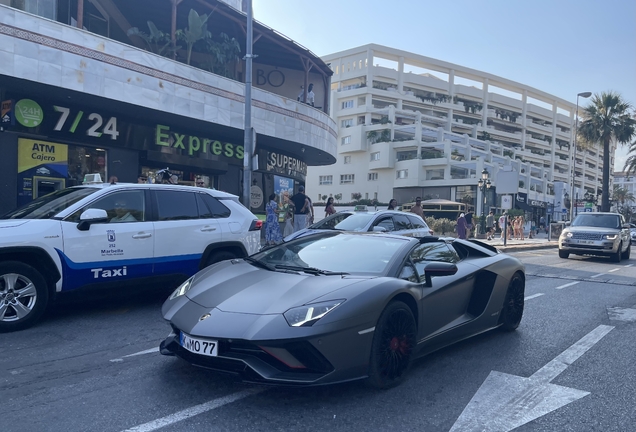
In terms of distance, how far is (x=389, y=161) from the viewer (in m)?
55.8

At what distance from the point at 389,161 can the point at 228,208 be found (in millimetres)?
49595

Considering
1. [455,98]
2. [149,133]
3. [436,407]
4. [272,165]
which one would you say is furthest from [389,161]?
Result: [436,407]

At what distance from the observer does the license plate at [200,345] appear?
3.39 metres

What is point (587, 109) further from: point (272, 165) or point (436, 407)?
point (436, 407)

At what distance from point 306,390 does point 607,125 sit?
144ft

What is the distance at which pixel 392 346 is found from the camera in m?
3.88

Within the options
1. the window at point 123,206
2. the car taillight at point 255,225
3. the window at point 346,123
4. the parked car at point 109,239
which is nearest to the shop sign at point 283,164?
the car taillight at point 255,225

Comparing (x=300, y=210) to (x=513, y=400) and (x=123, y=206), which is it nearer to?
(x=123, y=206)

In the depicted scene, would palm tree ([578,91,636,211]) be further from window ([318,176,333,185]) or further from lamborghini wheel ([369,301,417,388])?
lamborghini wheel ([369,301,417,388])

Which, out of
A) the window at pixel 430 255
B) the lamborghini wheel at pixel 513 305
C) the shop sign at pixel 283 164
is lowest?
the lamborghini wheel at pixel 513 305

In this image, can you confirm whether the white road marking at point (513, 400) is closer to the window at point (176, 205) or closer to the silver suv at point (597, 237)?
the window at point (176, 205)

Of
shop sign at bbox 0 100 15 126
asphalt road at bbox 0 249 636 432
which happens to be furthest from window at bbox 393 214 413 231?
shop sign at bbox 0 100 15 126

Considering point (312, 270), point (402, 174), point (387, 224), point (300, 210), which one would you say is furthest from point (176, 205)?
point (402, 174)

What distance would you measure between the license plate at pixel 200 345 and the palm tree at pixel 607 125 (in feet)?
140
